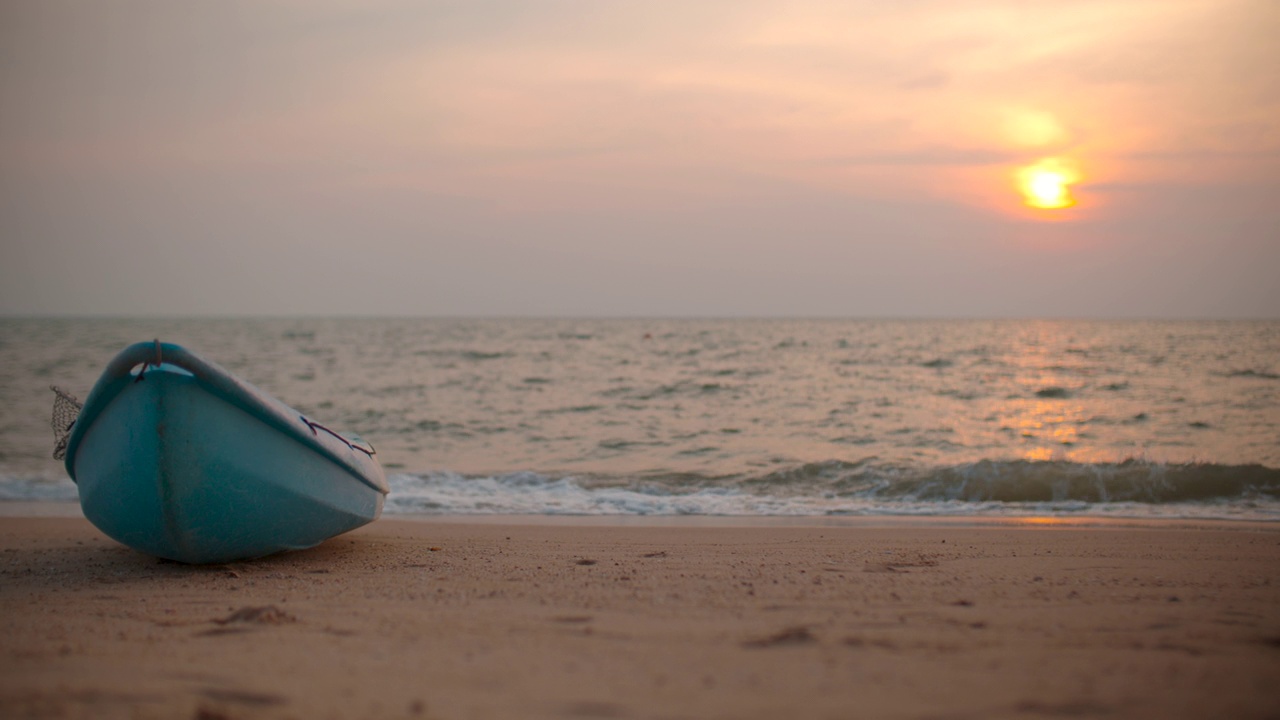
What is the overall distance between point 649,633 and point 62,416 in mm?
5161

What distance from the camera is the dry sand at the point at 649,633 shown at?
285 cm

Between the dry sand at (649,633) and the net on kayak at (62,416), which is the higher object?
the net on kayak at (62,416)

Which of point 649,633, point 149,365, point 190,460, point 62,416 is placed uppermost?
point 149,365

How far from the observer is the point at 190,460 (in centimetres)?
479

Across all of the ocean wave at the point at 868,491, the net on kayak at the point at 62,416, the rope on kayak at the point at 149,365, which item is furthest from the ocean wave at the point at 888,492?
the rope on kayak at the point at 149,365

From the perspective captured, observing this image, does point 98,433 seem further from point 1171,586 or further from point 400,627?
point 1171,586

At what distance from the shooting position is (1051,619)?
151 inches

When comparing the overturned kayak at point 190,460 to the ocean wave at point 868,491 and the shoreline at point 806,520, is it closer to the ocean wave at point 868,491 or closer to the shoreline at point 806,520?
the shoreline at point 806,520

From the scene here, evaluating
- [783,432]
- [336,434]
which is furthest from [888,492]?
[336,434]

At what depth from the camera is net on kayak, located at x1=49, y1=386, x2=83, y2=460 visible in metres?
5.90

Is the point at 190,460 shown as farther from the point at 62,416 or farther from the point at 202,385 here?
the point at 62,416

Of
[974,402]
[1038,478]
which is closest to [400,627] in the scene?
[1038,478]

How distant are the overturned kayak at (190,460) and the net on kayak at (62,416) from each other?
59 cm

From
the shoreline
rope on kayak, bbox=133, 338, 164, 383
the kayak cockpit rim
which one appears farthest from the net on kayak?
the shoreline
